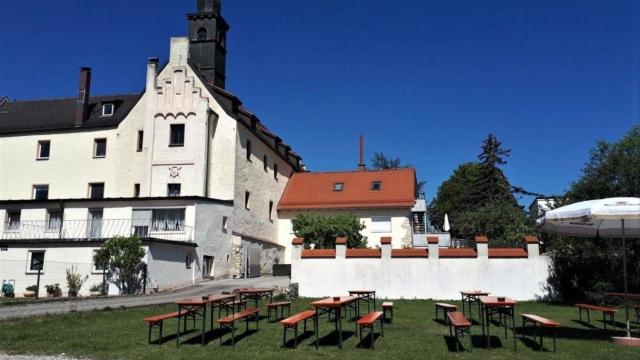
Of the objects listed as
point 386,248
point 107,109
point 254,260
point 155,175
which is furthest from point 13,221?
point 386,248

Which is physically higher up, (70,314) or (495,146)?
(495,146)

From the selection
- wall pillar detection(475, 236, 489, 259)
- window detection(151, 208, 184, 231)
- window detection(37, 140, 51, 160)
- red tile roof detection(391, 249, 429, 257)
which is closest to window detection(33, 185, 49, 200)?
→ window detection(37, 140, 51, 160)

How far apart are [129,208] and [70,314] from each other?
1521cm

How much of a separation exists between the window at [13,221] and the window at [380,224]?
2135 centimetres

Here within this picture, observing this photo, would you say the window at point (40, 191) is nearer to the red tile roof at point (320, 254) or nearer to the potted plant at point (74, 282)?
the potted plant at point (74, 282)

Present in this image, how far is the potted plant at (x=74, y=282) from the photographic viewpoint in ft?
75.3

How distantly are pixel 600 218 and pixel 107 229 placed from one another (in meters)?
24.8

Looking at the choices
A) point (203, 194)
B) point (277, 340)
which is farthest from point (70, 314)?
point (203, 194)

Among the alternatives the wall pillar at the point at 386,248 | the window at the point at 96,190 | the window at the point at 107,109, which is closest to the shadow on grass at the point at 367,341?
the wall pillar at the point at 386,248

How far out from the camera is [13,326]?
11.7 meters

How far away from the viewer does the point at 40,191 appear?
35.1m

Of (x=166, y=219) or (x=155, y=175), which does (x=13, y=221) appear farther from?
(x=166, y=219)

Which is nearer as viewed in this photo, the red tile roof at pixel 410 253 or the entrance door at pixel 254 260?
the red tile roof at pixel 410 253

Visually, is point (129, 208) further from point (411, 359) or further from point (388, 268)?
point (411, 359)
